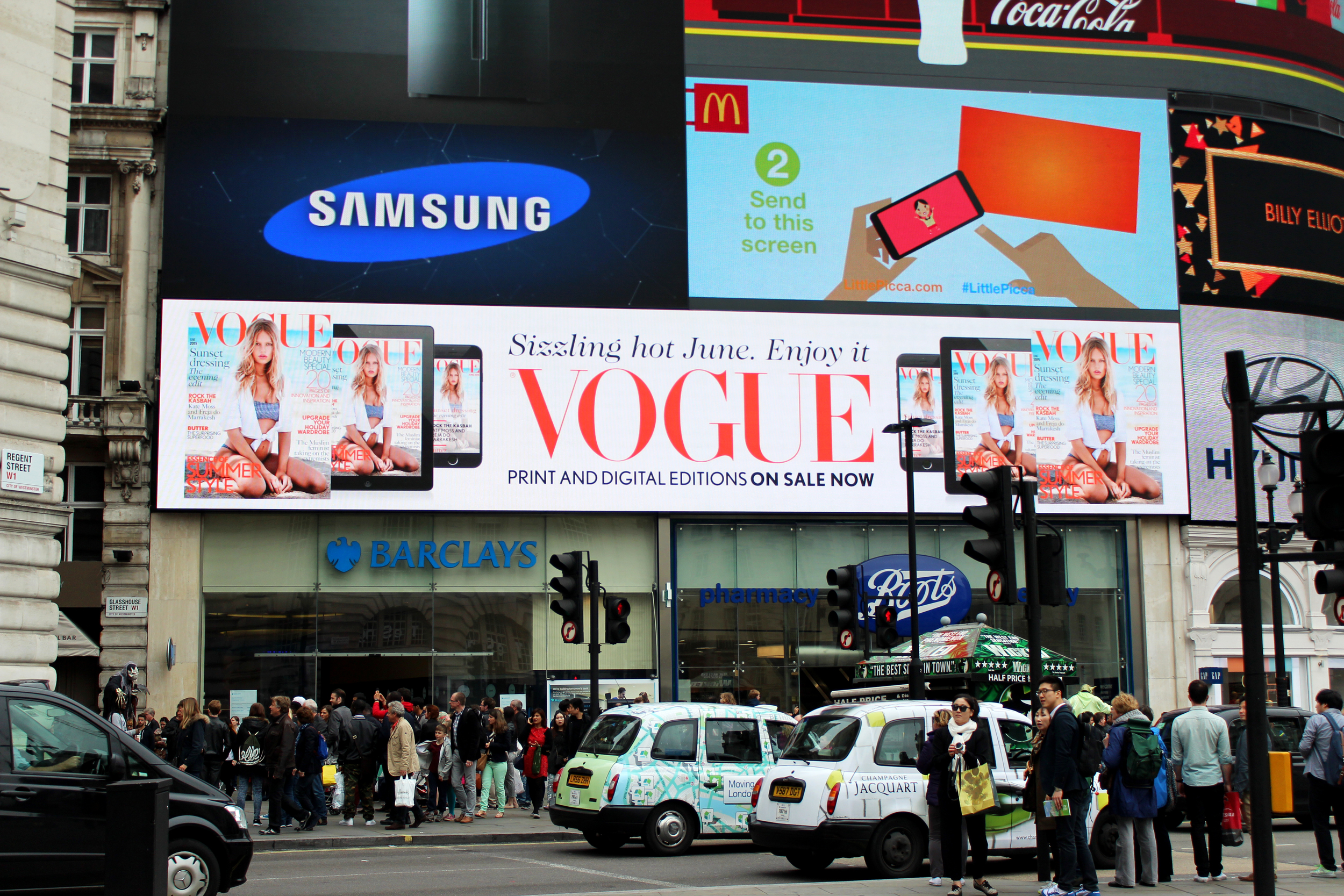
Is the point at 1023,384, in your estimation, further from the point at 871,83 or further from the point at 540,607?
the point at 540,607

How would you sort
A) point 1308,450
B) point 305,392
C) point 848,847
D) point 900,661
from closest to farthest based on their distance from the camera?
1. point 1308,450
2. point 848,847
3. point 900,661
4. point 305,392

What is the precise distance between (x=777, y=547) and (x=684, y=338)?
5.36 m

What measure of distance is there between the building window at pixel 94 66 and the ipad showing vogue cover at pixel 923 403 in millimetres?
19161

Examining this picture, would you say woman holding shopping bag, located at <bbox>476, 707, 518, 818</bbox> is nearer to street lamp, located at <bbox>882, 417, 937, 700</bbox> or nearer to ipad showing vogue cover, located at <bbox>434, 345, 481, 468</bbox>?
street lamp, located at <bbox>882, 417, 937, 700</bbox>

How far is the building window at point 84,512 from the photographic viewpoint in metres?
30.1

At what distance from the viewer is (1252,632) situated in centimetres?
952

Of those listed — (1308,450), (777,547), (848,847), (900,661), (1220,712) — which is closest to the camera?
(1308,450)

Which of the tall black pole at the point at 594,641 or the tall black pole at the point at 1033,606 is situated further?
the tall black pole at the point at 594,641

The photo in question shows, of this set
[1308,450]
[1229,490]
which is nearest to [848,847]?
[1308,450]

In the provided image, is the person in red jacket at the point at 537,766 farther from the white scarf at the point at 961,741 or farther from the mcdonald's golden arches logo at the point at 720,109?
the mcdonald's golden arches logo at the point at 720,109

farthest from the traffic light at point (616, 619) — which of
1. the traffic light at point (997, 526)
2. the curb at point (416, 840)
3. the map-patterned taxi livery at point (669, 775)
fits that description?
the traffic light at point (997, 526)

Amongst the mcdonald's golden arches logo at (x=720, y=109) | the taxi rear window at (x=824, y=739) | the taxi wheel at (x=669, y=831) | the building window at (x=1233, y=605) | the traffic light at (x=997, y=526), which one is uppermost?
the mcdonald's golden arches logo at (x=720, y=109)

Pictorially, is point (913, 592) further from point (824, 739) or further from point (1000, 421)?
point (1000, 421)

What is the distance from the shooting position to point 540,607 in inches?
1261
